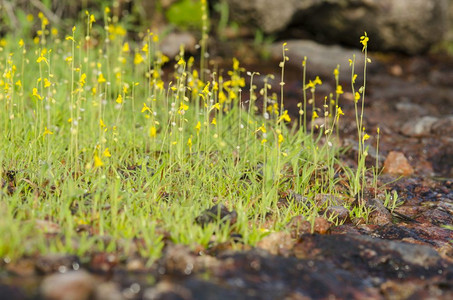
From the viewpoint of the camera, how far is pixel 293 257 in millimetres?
2725

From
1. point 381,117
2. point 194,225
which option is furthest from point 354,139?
point 194,225

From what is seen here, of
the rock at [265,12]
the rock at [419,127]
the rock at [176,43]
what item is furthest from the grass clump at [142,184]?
the rock at [265,12]

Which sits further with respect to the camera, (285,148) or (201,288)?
(285,148)

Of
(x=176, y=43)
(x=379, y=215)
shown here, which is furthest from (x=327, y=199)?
(x=176, y=43)

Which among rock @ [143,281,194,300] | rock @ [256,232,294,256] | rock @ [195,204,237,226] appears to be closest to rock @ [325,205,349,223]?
rock @ [256,232,294,256]

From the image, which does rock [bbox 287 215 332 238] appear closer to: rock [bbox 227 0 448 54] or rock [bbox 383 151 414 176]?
rock [bbox 383 151 414 176]

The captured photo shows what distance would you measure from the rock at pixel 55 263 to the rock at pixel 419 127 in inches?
170

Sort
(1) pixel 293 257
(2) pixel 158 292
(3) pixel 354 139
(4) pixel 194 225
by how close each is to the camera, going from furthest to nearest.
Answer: (3) pixel 354 139
(4) pixel 194 225
(1) pixel 293 257
(2) pixel 158 292

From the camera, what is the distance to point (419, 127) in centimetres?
593

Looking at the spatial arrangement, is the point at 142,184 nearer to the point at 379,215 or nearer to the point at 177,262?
the point at 177,262

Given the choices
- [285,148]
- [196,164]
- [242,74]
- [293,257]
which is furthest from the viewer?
[242,74]

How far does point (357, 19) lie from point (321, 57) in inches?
38.3

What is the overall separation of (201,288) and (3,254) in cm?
83

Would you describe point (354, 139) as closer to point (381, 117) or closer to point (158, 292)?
point (381, 117)
